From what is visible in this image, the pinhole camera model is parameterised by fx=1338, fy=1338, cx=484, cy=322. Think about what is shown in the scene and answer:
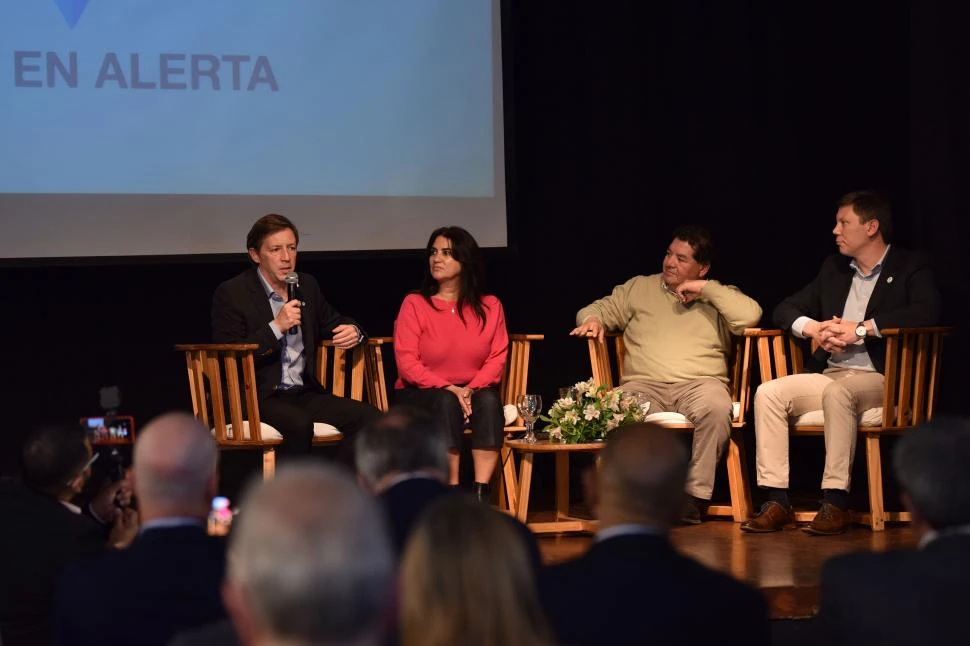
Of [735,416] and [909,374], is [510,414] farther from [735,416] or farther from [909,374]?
[909,374]

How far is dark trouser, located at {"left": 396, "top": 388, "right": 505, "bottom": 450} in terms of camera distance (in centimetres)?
505

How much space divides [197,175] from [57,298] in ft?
2.43

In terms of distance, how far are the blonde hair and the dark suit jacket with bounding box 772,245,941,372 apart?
3.97m

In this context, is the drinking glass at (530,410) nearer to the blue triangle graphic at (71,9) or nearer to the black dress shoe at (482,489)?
the black dress shoe at (482,489)

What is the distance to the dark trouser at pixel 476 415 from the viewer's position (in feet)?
16.6

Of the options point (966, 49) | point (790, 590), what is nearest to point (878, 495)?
point (790, 590)

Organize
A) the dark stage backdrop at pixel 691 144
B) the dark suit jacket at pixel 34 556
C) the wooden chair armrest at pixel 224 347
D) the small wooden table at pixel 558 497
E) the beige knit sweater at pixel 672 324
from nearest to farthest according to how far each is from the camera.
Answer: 1. the dark suit jacket at pixel 34 556
2. the wooden chair armrest at pixel 224 347
3. the small wooden table at pixel 558 497
4. the beige knit sweater at pixel 672 324
5. the dark stage backdrop at pixel 691 144

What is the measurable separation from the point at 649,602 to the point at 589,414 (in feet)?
10.3

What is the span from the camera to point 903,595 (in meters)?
1.82

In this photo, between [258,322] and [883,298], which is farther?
[883,298]

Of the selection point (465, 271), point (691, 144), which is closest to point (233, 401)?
point (465, 271)

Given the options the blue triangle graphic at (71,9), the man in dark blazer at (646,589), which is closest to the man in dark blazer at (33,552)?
the man in dark blazer at (646,589)

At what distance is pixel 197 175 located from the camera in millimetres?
5371

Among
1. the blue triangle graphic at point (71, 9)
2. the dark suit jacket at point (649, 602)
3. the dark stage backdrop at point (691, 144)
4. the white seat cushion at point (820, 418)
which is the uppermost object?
the blue triangle graphic at point (71, 9)
